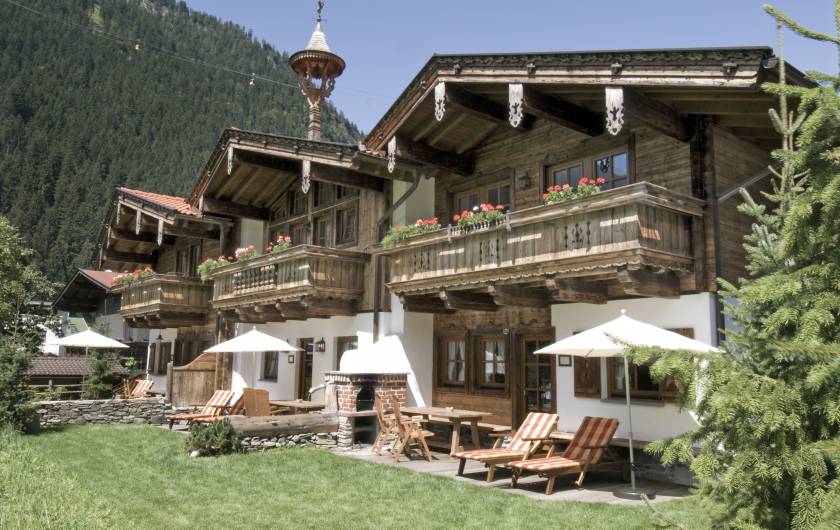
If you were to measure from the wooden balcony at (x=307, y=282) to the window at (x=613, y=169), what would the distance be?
616 cm

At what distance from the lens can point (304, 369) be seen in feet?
61.7

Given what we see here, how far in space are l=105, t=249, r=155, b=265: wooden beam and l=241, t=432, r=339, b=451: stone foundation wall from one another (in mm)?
16906

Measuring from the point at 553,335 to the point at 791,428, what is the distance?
9691 millimetres

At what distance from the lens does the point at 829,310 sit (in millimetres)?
3160

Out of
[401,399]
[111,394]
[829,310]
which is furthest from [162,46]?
[829,310]

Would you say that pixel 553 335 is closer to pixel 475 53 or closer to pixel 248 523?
pixel 475 53

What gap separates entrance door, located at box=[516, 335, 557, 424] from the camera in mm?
12883

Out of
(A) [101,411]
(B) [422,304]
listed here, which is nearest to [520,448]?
(B) [422,304]

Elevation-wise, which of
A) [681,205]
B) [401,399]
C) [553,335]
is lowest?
[401,399]

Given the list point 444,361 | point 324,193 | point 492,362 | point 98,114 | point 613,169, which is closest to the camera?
point 613,169

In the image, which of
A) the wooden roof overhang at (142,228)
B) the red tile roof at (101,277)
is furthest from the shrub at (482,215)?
the red tile roof at (101,277)

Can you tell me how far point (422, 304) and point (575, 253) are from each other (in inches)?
181

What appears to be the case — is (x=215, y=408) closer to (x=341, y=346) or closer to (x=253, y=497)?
(x=341, y=346)

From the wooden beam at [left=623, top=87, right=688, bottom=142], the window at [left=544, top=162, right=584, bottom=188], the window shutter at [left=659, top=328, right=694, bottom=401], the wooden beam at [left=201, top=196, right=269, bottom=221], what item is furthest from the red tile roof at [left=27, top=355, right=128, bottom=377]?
the wooden beam at [left=623, top=87, right=688, bottom=142]
